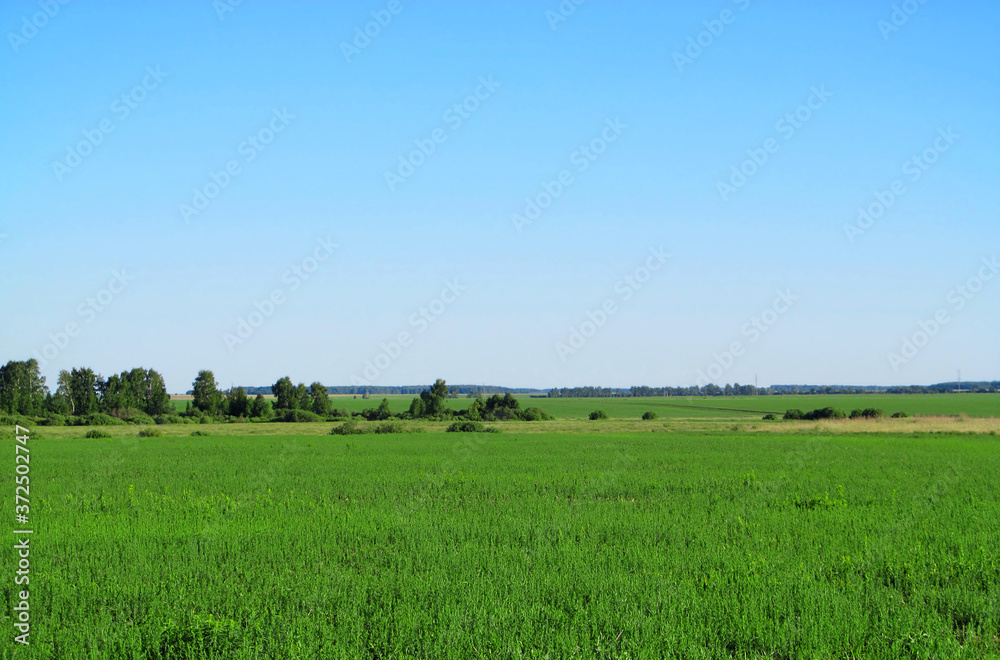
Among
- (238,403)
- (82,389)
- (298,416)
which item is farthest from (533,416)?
(82,389)

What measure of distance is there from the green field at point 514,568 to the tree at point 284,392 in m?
68.8

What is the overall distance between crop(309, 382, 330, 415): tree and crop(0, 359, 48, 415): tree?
32.1 meters

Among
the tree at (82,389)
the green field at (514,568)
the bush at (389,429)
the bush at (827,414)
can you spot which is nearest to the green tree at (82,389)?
the tree at (82,389)

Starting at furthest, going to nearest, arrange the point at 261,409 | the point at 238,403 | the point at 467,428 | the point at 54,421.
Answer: the point at 238,403 → the point at 261,409 → the point at 54,421 → the point at 467,428

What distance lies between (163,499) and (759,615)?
15055 mm

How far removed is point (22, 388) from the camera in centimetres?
8119

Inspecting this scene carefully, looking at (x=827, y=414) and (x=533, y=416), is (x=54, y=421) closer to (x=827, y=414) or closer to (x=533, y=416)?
(x=533, y=416)

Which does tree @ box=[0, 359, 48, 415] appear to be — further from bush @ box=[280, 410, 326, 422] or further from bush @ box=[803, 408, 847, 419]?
bush @ box=[803, 408, 847, 419]

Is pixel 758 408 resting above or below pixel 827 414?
below

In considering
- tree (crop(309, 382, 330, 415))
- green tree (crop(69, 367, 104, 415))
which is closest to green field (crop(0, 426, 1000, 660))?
tree (crop(309, 382, 330, 415))

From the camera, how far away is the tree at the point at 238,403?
271 ft

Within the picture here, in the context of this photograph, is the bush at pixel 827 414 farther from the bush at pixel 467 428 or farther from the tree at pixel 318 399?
the tree at pixel 318 399

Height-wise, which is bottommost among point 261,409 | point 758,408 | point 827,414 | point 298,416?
point 758,408

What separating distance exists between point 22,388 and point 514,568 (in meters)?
93.6
